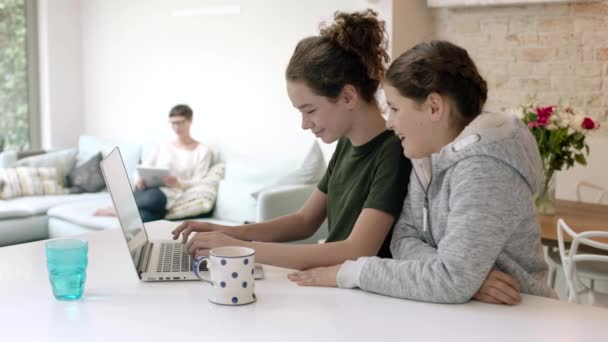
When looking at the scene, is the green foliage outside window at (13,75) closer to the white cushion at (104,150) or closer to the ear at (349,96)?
the white cushion at (104,150)

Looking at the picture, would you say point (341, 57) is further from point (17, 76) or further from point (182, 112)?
point (17, 76)

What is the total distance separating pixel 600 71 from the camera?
13.3ft

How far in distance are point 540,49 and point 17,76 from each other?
168 inches

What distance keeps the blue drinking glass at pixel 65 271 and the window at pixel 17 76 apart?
16.6 feet

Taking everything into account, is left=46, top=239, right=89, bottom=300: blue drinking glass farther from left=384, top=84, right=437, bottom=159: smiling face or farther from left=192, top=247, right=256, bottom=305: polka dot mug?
left=384, top=84, right=437, bottom=159: smiling face

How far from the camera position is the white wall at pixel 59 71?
6.20 m

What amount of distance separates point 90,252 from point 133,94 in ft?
14.5

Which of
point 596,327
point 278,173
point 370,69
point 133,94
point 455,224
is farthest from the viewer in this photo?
point 133,94

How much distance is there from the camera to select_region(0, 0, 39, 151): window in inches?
238

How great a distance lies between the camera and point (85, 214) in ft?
16.2

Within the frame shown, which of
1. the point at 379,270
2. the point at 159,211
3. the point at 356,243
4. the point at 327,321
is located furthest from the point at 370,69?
the point at 159,211

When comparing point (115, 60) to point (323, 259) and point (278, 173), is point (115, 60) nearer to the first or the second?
point (278, 173)

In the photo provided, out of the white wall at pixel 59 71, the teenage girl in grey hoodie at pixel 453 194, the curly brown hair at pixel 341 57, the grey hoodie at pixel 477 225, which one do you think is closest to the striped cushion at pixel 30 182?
the white wall at pixel 59 71

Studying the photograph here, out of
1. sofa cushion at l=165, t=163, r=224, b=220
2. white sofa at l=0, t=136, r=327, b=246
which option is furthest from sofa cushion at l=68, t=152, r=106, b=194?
sofa cushion at l=165, t=163, r=224, b=220
